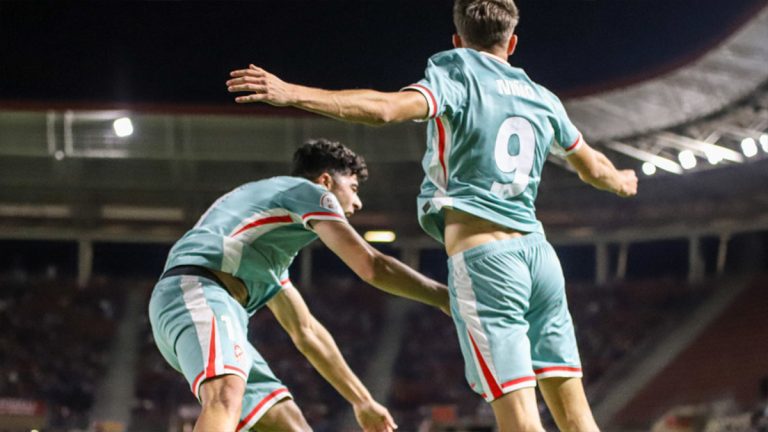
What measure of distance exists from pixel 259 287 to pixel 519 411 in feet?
5.92

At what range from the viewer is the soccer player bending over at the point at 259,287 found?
4.58 meters

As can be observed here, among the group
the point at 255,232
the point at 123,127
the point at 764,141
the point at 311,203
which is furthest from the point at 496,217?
the point at 123,127

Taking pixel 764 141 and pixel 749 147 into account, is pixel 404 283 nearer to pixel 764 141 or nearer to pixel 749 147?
pixel 764 141

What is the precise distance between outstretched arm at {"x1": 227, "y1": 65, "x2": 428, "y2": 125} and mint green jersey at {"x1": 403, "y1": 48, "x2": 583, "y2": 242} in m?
0.24

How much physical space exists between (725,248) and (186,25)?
16705mm

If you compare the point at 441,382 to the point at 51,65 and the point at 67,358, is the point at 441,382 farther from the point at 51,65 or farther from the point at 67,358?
the point at 51,65

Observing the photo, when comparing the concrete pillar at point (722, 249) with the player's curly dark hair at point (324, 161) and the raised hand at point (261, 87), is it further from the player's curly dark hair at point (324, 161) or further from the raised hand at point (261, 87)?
the raised hand at point (261, 87)

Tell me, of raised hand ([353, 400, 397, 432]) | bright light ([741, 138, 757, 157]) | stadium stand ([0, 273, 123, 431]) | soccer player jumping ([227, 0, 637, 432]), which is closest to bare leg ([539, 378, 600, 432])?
soccer player jumping ([227, 0, 637, 432])

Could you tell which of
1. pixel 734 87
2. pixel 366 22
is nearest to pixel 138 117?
pixel 366 22

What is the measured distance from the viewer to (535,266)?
4.19 metres

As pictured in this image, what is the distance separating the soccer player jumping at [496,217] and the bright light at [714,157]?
2144 cm

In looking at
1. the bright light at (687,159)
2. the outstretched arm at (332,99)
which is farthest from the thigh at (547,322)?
the bright light at (687,159)

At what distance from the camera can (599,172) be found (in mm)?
4773

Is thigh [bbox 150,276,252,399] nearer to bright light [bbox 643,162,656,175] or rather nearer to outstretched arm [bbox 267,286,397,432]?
outstretched arm [bbox 267,286,397,432]
